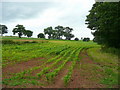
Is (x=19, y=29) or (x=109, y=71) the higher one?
(x=19, y=29)

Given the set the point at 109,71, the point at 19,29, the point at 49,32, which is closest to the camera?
the point at 109,71

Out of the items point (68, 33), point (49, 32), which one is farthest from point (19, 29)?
point (68, 33)

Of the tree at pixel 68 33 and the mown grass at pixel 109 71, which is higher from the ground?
the tree at pixel 68 33

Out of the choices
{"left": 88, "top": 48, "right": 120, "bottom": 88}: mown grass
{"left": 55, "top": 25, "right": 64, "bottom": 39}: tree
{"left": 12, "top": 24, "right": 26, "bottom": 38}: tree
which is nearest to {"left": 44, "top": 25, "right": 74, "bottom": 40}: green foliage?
{"left": 55, "top": 25, "right": 64, "bottom": 39}: tree

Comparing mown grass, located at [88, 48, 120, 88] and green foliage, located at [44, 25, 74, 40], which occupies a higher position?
green foliage, located at [44, 25, 74, 40]

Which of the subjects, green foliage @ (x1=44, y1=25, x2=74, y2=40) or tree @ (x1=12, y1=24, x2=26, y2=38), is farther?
green foliage @ (x1=44, y1=25, x2=74, y2=40)

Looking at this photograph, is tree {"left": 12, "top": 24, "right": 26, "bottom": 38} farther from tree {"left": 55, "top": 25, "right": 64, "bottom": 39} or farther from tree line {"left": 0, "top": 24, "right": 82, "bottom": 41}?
tree {"left": 55, "top": 25, "right": 64, "bottom": 39}

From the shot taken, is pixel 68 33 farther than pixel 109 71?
Yes

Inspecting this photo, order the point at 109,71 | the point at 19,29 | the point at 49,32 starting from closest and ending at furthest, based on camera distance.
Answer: the point at 109,71
the point at 19,29
the point at 49,32

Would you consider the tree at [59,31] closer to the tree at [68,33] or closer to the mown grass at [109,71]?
the tree at [68,33]

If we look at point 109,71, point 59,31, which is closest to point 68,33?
point 59,31

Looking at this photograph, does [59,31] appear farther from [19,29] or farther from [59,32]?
[19,29]

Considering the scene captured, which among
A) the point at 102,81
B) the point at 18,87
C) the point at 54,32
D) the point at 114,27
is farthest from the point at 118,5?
the point at 54,32

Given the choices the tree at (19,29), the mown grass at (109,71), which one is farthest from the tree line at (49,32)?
the mown grass at (109,71)
